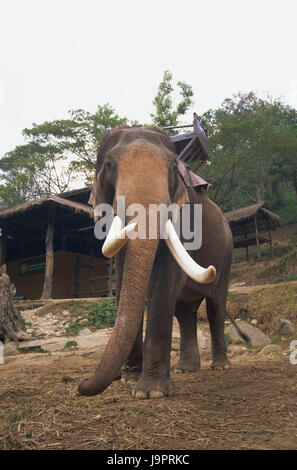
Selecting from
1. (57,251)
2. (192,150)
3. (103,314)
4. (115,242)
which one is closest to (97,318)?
(103,314)

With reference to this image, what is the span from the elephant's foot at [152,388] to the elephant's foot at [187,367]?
6.13 feet

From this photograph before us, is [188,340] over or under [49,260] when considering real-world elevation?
under

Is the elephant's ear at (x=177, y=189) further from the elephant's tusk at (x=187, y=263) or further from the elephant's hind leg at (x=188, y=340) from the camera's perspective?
the elephant's hind leg at (x=188, y=340)

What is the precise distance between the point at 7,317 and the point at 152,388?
577cm

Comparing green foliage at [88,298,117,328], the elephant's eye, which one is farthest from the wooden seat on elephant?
green foliage at [88,298,117,328]

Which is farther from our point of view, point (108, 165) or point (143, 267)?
point (108, 165)

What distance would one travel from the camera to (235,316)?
8328 mm

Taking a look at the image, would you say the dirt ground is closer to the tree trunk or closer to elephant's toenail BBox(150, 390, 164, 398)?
elephant's toenail BBox(150, 390, 164, 398)

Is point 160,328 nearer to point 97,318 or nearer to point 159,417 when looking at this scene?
point 159,417

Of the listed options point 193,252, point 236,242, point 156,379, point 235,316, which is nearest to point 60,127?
point 236,242

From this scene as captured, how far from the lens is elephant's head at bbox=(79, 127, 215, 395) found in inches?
96.9

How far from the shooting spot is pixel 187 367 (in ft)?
16.6

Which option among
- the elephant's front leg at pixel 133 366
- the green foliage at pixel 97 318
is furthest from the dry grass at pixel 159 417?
the green foliage at pixel 97 318

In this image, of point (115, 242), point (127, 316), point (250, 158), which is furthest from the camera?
point (250, 158)
